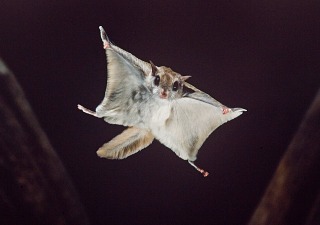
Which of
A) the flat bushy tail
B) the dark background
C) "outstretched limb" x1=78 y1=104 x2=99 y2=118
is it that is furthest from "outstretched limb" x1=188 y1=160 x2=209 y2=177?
"outstretched limb" x1=78 y1=104 x2=99 y2=118

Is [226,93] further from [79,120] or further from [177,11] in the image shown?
[79,120]

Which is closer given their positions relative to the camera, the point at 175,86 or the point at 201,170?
the point at 175,86

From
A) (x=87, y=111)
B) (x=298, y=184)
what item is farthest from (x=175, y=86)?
(x=298, y=184)

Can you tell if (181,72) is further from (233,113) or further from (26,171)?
(26,171)

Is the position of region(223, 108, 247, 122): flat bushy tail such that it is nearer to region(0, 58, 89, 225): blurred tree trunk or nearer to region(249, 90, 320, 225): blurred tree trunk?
region(249, 90, 320, 225): blurred tree trunk

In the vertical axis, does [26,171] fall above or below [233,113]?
above

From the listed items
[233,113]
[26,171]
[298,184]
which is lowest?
[298,184]
